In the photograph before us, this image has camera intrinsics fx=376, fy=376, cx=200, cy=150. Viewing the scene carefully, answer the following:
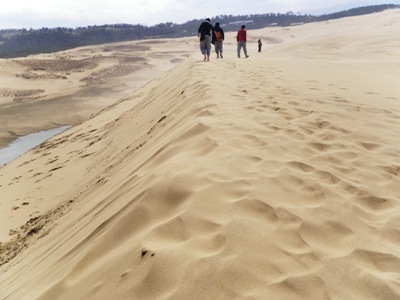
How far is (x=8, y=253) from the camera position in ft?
13.3

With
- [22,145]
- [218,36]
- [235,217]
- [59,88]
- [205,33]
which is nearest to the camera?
[235,217]

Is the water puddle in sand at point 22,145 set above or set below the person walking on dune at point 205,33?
below

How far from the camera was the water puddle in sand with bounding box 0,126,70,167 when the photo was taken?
10438mm

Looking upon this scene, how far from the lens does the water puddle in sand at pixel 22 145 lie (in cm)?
1044

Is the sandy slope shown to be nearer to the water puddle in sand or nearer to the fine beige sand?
the water puddle in sand

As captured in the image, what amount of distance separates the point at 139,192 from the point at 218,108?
2.18 m

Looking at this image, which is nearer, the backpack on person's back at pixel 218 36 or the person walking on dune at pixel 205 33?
the person walking on dune at pixel 205 33

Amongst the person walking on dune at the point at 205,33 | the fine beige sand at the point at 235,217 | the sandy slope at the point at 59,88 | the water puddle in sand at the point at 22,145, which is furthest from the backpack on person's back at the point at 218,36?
the fine beige sand at the point at 235,217

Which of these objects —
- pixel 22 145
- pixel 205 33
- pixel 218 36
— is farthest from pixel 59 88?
pixel 205 33

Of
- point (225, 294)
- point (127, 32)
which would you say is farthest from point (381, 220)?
point (127, 32)

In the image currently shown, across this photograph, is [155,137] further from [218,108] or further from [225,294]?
[225,294]

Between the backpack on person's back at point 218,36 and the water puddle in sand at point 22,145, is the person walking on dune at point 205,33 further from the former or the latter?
the water puddle in sand at point 22,145

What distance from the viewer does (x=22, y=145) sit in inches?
461

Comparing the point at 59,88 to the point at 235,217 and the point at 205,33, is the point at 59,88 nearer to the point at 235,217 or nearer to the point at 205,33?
the point at 205,33
